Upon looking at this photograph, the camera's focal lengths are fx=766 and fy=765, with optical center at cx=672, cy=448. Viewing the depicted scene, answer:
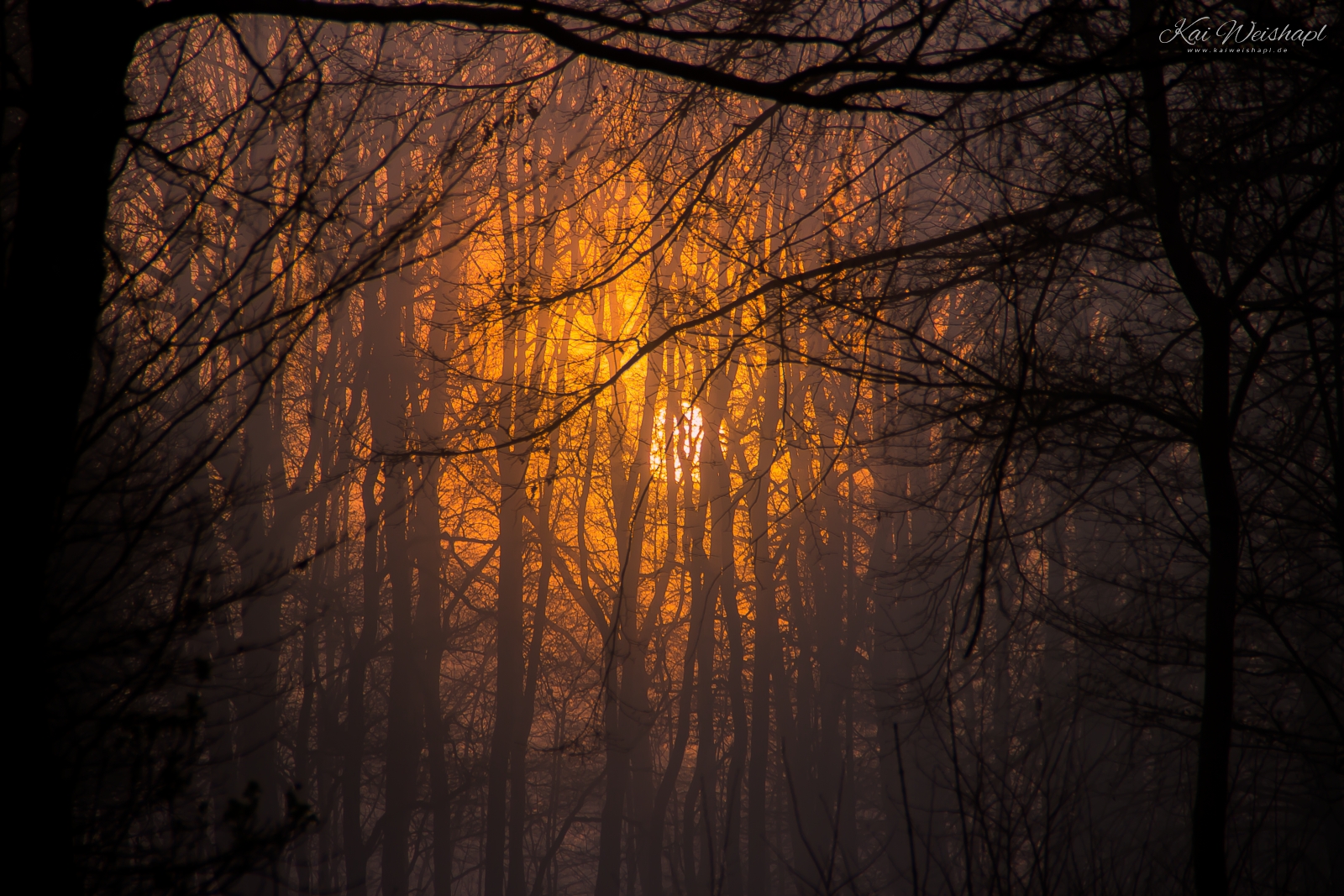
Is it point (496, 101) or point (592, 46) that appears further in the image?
point (496, 101)

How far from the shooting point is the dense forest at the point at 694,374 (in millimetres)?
2225

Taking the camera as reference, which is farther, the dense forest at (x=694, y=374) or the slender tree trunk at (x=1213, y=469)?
the slender tree trunk at (x=1213, y=469)

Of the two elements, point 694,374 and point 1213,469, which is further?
point 694,374

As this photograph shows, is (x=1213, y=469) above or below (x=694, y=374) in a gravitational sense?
below

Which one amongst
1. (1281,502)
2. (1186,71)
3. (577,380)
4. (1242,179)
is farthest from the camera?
(1281,502)

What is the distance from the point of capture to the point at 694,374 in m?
5.01

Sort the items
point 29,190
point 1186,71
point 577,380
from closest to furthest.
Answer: point 29,190 < point 1186,71 < point 577,380

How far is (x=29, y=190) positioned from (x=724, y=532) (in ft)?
47.6

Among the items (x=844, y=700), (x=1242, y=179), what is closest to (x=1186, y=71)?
(x=1242, y=179)

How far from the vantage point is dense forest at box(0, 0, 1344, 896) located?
7.30 ft

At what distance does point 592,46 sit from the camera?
7.05 feet

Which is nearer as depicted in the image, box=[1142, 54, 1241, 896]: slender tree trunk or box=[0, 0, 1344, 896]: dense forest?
box=[0, 0, 1344, 896]: dense forest

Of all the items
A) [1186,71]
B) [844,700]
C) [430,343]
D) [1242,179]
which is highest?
[430,343]

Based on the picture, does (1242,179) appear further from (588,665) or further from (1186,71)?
(588,665)
